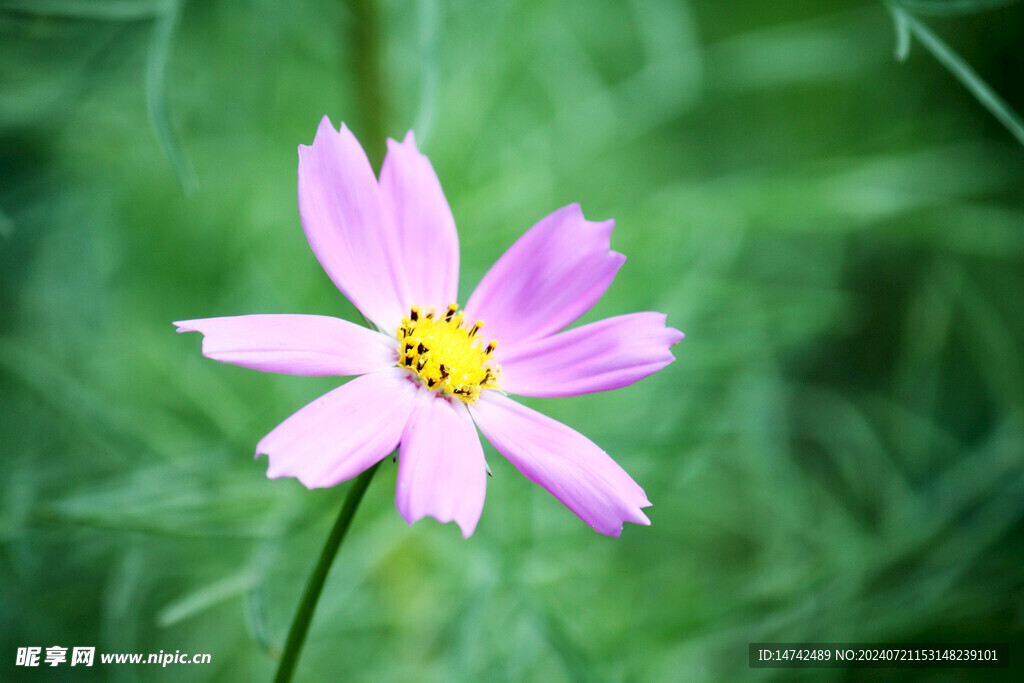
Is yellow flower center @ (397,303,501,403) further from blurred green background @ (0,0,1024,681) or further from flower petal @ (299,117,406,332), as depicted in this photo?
blurred green background @ (0,0,1024,681)

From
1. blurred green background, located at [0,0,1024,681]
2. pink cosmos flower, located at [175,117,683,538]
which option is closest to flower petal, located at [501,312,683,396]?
pink cosmos flower, located at [175,117,683,538]

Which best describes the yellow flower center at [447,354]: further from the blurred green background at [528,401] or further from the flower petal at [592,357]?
the blurred green background at [528,401]

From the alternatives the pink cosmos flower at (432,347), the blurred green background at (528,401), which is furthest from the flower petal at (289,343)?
the blurred green background at (528,401)

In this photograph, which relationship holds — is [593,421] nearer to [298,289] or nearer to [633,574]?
[633,574]

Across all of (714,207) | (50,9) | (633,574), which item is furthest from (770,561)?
(50,9)

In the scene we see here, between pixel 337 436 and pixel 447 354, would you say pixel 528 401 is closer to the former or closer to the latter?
pixel 447 354

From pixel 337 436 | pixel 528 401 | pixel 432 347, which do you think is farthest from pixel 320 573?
pixel 528 401
